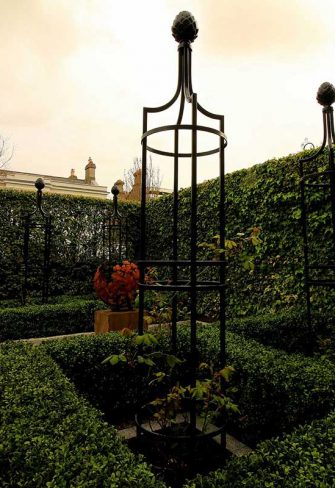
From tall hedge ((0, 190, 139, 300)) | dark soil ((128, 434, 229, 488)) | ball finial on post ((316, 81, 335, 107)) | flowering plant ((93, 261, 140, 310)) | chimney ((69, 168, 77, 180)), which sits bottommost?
dark soil ((128, 434, 229, 488))

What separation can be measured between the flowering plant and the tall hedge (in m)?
2.95

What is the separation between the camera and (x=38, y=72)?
23.9ft

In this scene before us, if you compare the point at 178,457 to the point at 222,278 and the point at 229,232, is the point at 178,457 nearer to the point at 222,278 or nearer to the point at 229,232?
the point at 222,278

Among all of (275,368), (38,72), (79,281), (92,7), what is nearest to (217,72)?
(92,7)

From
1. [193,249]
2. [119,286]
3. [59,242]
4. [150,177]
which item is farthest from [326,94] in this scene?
[150,177]

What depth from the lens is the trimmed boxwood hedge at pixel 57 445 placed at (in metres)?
1.20

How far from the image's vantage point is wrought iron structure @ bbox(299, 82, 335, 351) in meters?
3.48

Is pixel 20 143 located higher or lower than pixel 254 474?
higher

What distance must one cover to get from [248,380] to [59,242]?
7062 mm

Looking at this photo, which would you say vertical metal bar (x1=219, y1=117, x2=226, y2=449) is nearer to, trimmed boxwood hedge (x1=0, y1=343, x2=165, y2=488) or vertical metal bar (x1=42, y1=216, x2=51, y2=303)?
trimmed boxwood hedge (x1=0, y1=343, x2=165, y2=488)

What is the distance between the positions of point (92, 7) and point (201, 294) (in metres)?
5.22

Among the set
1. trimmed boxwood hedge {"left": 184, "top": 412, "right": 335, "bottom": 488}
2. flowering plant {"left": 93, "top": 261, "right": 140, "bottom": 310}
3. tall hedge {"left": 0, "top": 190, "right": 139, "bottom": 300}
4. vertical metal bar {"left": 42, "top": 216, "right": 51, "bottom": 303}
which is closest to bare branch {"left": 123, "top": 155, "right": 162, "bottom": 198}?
tall hedge {"left": 0, "top": 190, "right": 139, "bottom": 300}

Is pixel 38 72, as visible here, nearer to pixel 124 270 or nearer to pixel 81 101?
pixel 81 101

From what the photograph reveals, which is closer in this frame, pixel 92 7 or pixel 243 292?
pixel 92 7
